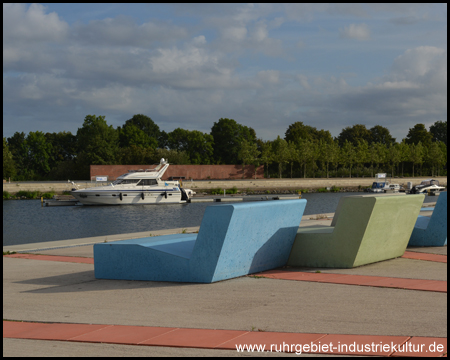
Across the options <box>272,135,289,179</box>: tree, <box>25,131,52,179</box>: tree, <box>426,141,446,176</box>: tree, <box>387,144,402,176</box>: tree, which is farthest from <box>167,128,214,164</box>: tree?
<box>426,141,446,176</box>: tree

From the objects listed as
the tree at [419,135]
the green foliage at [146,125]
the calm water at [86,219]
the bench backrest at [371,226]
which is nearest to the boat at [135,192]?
the calm water at [86,219]

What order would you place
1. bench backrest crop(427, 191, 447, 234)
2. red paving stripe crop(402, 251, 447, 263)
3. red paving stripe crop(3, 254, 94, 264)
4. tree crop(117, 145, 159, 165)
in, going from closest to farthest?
red paving stripe crop(402, 251, 447, 263), red paving stripe crop(3, 254, 94, 264), bench backrest crop(427, 191, 447, 234), tree crop(117, 145, 159, 165)

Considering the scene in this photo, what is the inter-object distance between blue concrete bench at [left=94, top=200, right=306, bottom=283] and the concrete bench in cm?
38

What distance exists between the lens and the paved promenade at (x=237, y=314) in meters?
4.96

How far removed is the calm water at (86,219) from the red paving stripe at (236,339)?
2333 cm

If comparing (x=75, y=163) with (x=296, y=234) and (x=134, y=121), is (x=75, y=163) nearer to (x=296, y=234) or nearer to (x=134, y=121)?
(x=134, y=121)

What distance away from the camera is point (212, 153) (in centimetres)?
9644

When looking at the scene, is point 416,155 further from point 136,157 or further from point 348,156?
point 136,157

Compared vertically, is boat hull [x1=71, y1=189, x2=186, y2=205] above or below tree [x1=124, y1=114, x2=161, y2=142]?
below

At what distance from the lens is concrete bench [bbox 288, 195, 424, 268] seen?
356 inches

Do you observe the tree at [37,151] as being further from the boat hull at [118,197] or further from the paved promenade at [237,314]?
the paved promenade at [237,314]

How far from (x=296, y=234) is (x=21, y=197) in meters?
56.8

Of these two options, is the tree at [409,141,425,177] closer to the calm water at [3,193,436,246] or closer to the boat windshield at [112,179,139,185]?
the calm water at [3,193,436,246]

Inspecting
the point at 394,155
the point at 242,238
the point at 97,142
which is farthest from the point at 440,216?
the point at 394,155
